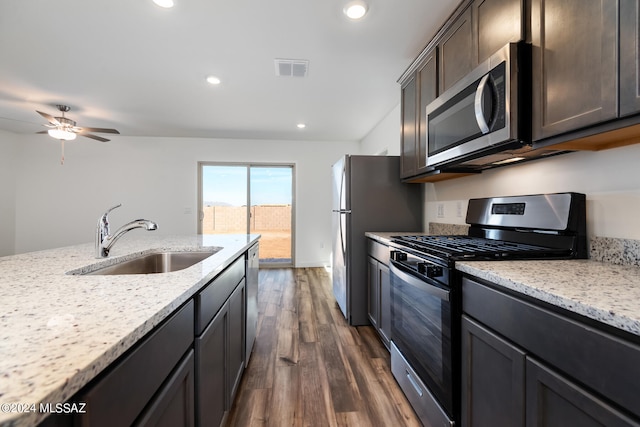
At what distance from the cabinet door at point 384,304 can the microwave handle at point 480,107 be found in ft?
3.85

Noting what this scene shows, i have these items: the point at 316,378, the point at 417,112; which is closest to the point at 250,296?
the point at 316,378

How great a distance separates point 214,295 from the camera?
110cm

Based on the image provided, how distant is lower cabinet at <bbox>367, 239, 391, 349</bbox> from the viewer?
203 centimetres

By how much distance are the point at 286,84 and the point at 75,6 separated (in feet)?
5.38

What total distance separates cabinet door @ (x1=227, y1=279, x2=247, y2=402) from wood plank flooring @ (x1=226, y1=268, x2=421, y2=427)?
173 millimetres

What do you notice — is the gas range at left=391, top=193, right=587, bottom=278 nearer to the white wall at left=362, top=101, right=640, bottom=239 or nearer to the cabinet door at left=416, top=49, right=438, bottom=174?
the white wall at left=362, top=101, right=640, bottom=239

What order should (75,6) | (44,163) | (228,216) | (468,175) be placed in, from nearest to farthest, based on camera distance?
(75,6)
(468,175)
(44,163)
(228,216)

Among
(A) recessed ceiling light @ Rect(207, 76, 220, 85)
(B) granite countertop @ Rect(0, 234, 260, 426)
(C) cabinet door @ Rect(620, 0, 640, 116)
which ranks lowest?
(B) granite countertop @ Rect(0, 234, 260, 426)

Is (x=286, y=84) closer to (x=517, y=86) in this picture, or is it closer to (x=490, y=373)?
(x=517, y=86)

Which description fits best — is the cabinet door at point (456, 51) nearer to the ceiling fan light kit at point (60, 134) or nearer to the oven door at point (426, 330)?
the oven door at point (426, 330)

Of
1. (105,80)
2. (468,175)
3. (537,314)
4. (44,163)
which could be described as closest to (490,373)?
(537,314)

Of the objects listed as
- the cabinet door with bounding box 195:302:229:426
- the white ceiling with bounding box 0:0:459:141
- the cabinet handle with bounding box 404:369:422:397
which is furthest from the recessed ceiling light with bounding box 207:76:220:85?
the cabinet handle with bounding box 404:369:422:397

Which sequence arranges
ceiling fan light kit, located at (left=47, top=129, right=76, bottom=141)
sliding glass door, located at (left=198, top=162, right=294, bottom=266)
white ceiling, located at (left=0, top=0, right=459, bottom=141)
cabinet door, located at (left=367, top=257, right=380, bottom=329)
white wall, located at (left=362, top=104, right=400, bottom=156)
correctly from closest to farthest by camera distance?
1. white ceiling, located at (left=0, top=0, right=459, bottom=141)
2. cabinet door, located at (left=367, top=257, right=380, bottom=329)
3. ceiling fan light kit, located at (left=47, top=129, right=76, bottom=141)
4. white wall, located at (left=362, top=104, right=400, bottom=156)
5. sliding glass door, located at (left=198, top=162, right=294, bottom=266)

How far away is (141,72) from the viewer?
2.57 meters
